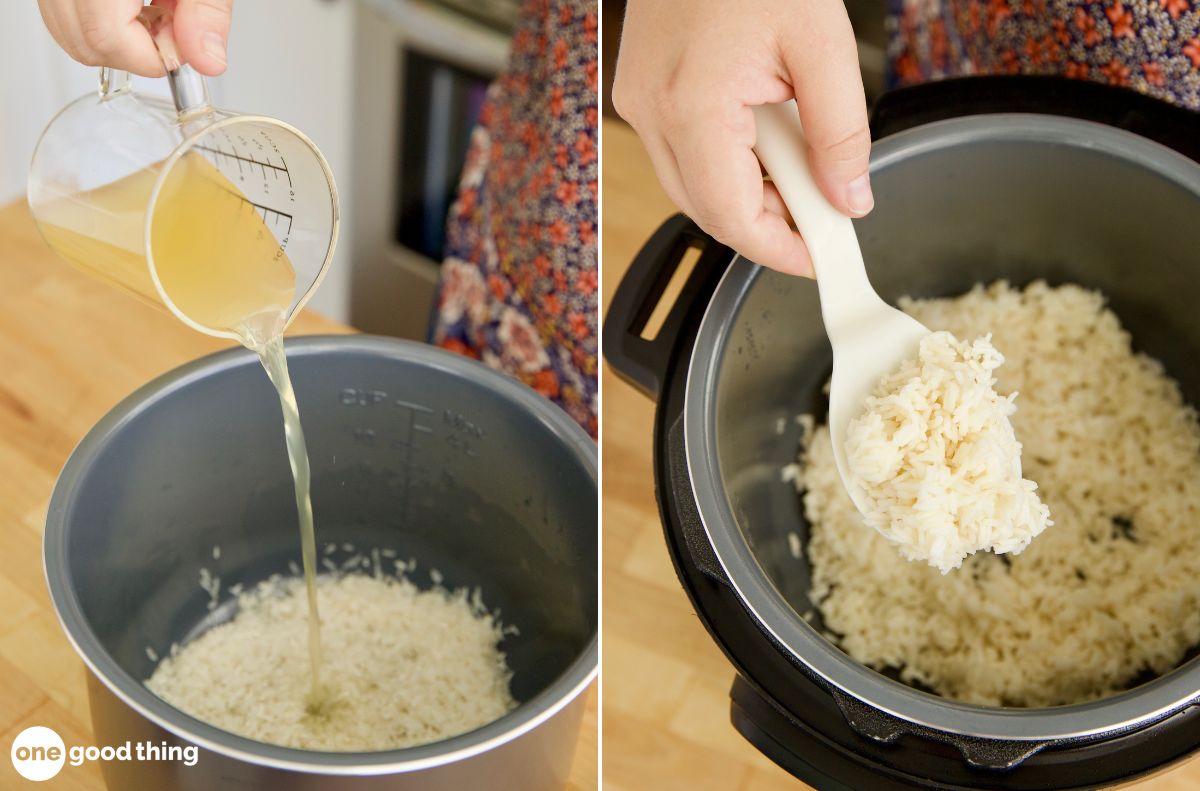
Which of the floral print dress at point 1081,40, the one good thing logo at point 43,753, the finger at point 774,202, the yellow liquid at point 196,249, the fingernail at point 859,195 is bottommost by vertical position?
the one good thing logo at point 43,753

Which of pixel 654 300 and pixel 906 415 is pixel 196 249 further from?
pixel 906 415

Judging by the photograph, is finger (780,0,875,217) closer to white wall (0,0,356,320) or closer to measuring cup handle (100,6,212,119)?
measuring cup handle (100,6,212,119)

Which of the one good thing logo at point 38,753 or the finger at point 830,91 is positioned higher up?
the finger at point 830,91

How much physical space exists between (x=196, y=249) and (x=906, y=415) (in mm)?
425

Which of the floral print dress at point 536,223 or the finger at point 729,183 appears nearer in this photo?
the finger at point 729,183

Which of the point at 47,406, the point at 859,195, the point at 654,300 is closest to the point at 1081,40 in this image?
the point at 859,195

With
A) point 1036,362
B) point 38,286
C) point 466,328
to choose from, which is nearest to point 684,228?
point 1036,362

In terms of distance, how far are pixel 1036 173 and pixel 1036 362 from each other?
151 millimetres

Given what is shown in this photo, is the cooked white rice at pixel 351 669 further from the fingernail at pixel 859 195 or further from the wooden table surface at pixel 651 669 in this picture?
the fingernail at pixel 859 195

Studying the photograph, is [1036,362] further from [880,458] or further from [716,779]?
[716,779]

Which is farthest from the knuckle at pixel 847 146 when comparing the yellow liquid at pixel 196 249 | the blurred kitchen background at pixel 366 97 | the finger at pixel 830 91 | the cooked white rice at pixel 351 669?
the blurred kitchen background at pixel 366 97

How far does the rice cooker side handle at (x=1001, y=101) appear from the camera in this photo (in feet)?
2.52

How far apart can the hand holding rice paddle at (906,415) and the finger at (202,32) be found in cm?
33

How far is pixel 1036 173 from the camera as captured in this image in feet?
2.63
